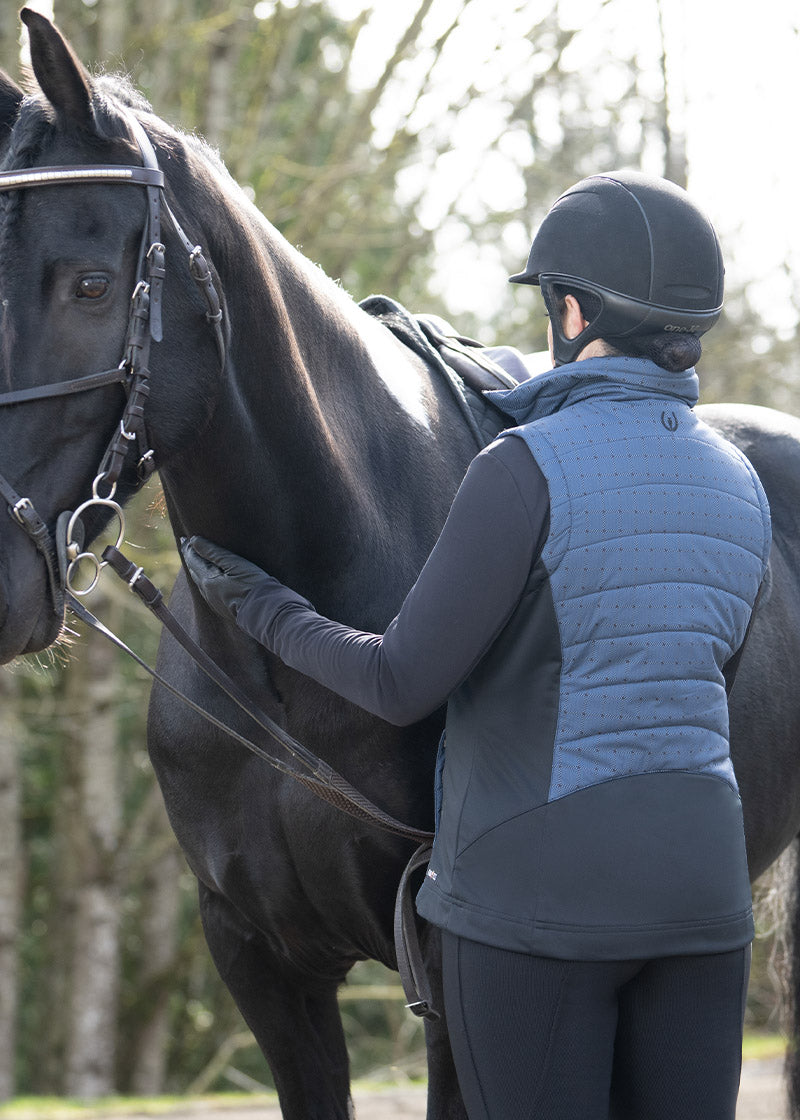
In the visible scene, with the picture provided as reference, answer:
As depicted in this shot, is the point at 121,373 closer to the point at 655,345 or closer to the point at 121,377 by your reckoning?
the point at 121,377

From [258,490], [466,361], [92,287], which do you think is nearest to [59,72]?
[92,287]

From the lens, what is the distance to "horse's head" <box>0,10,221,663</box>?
5.69 feet

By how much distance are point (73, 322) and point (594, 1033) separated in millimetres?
1261

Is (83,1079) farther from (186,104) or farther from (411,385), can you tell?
(411,385)

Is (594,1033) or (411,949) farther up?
(594,1033)

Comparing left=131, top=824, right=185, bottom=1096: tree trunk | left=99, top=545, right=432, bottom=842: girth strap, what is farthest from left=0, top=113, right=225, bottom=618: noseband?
left=131, top=824, right=185, bottom=1096: tree trunk

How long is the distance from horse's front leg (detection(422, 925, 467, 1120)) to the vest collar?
38.0 inches

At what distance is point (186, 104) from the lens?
Answer: 26.8 ft

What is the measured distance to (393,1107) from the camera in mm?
5328

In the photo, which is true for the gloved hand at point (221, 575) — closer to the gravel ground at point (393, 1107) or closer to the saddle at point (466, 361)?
the saddle at point (466, 361)

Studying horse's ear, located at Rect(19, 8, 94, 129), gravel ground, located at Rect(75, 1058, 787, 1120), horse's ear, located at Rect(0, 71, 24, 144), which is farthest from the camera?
gravel ground, located at Rect(75, 1058, 787, 1120)

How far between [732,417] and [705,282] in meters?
1.44

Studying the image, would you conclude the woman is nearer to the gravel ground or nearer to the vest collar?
the vest collar

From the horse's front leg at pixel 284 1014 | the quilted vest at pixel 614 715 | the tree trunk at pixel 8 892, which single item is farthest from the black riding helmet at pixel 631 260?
the tree trunk at pixel 8 892
